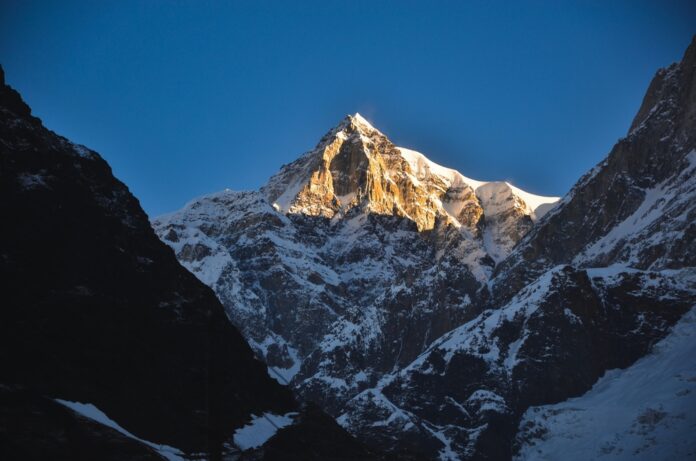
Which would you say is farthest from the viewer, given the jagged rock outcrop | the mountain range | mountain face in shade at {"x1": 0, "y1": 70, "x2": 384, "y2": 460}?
the jagged rock outcrop

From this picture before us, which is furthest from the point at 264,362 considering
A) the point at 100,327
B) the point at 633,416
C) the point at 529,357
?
the point at 529,357

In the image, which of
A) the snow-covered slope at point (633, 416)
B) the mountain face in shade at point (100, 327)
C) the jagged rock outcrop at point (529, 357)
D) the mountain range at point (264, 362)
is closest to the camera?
the mountain face in shade at point (100, 327)

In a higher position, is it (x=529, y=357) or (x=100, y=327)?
(x=529, y=357)

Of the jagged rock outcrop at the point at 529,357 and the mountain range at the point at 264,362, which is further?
the jagged rock outcrop at the point at 529,357

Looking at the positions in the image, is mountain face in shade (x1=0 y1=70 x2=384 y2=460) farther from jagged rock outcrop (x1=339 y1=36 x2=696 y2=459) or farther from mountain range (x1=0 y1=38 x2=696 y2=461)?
jagged rock outcrop (x1=339 y1=36 x2=696 y2=459)

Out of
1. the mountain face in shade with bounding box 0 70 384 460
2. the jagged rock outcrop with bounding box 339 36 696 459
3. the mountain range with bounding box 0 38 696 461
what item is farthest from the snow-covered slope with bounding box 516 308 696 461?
the mountain face in shade with bounding box 0 70 384 460

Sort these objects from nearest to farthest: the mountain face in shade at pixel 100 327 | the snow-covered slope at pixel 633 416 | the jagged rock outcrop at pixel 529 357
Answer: the mountain face in shade at pixel 100 327
the snow-covered slope at pixel 633 416
the jagged rock outcrop at pixel 529 357

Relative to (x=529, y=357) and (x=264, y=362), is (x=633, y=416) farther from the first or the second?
(x=264, y=362)

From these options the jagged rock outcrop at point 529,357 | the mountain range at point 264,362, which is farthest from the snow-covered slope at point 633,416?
the jagged rock outcrop at point 529,357

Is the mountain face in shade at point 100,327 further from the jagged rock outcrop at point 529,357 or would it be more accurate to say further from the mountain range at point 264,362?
the jagged rock outcrop at point 529,357
